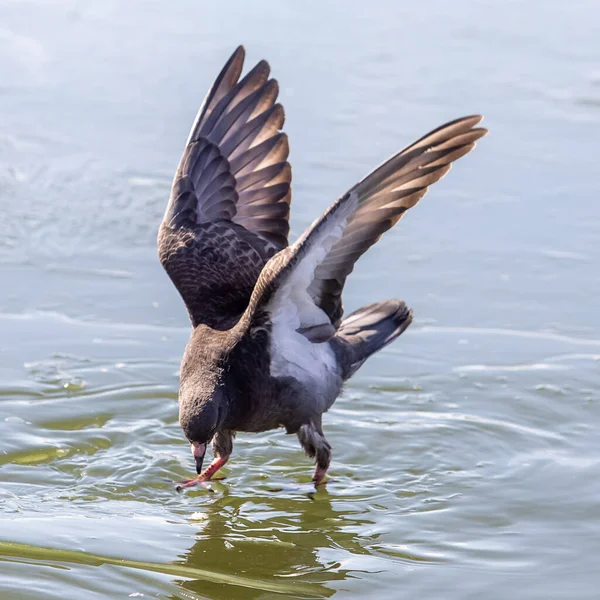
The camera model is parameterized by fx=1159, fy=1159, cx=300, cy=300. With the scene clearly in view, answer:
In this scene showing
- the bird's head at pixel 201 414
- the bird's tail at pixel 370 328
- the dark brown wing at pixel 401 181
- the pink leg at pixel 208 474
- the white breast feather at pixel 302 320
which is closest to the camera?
the dark brown wing at pixel 401 181

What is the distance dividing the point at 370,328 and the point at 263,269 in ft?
3.97

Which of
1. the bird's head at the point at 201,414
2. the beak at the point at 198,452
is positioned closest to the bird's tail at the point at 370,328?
the bird's head at the point at 201,414

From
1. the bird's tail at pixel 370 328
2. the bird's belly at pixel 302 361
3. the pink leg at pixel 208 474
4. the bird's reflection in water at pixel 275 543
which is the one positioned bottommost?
the bird's reflection in water at pixel 275 543

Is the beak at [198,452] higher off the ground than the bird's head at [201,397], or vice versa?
the bird's head at [201,397]

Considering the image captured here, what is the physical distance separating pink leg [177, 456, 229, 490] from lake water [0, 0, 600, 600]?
2.6 inches

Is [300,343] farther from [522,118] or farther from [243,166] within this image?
[522,118]

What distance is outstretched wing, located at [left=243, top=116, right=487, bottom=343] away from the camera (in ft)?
14.9

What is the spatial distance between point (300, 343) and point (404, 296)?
1.68 metres

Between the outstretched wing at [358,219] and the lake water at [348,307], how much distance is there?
1043 millimetres

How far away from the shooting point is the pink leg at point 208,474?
17.3ft

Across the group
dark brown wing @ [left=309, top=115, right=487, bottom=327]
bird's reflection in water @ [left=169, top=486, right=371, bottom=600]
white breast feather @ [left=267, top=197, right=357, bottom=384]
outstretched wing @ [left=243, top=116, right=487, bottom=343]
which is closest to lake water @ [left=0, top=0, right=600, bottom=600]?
bird's reflection in water @ [left=169, top=486, right=371, bottom=600]

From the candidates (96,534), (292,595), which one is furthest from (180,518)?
(292,595)

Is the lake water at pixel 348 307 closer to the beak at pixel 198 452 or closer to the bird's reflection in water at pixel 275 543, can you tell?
the bird's reflection in water at pixel 275 543

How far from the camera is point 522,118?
355 inches
